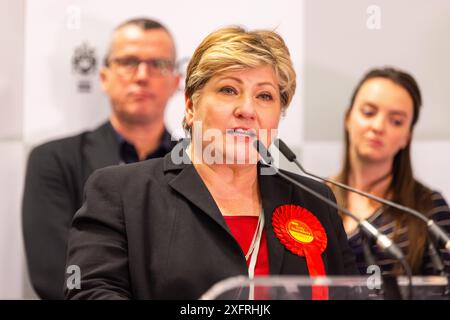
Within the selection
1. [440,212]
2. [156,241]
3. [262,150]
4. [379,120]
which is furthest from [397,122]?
[156,241]

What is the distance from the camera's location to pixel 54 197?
270 cm

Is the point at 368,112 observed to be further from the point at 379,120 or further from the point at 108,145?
the point at 108,145

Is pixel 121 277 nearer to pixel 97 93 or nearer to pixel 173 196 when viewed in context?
pixel 173 196

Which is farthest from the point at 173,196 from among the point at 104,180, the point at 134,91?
the point at 134,91

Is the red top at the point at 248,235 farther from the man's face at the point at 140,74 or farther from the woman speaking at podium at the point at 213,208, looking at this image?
the man's face at the point at 140,74

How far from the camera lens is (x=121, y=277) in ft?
5.05

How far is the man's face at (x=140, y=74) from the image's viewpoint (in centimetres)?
281

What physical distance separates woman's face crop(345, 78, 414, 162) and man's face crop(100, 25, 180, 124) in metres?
0.77

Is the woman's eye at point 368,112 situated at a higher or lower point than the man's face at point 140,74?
lower

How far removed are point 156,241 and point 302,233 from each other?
1.23ft

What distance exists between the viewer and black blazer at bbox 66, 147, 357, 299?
1521 mm

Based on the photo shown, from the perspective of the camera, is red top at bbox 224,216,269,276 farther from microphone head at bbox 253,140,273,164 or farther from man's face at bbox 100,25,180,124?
man's face at bbox 100,25,180,124

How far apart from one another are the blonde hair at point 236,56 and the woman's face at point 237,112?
17 millimetres

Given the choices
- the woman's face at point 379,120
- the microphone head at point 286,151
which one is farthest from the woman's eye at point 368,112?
the microphone head at point 286,151
